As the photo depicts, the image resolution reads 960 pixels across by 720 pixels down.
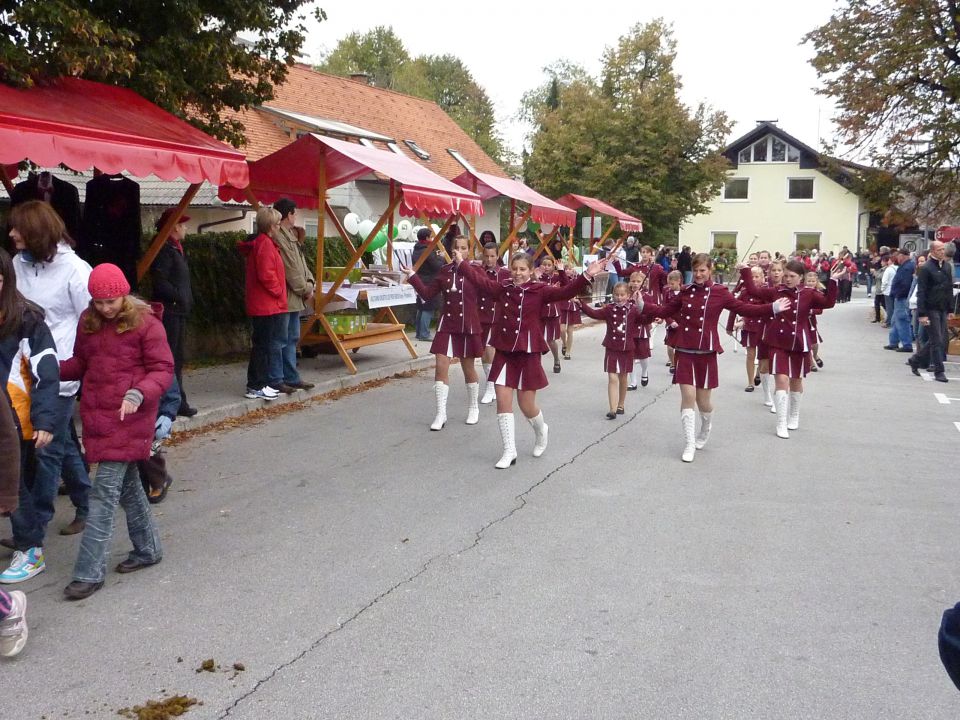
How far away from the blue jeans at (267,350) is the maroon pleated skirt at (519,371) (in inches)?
129

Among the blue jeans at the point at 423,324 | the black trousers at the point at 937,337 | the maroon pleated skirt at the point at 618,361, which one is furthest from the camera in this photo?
the blue jeans at the point at 423,324

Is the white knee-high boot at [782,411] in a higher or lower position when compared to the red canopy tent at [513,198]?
lower

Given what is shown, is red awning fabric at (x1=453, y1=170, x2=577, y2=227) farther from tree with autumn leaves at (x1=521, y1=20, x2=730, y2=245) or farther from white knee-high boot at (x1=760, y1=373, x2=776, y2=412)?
tree with autumn leaves at (x1=521, y1=20, x2=730, y2=245)

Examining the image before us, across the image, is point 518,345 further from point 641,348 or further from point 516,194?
point 516,194

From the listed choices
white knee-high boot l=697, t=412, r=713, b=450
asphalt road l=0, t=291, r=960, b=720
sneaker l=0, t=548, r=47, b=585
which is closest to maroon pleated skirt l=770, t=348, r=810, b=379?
asphalt road l=0, t=291, r=960, b=720

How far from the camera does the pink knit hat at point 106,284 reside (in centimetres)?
444

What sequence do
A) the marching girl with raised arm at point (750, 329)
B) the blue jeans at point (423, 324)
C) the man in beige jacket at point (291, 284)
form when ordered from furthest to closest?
1. the blue jeans at point (423, 324)
2. the marching girl with raised arm at point (750, 329)
3. the man in beige jacket at point (291, 284)

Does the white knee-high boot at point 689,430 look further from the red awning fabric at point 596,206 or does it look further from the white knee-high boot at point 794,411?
the red awning fabric at point 596,206

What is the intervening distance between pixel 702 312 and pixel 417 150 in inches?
956

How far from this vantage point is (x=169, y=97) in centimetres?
926

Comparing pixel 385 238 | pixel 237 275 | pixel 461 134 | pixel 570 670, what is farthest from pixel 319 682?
pixel 461 134

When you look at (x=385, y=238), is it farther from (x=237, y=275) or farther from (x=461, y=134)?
(x=461, y=134)

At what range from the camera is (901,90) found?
22.9 m

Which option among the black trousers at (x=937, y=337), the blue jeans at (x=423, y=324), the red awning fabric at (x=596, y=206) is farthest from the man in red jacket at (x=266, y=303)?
the red awning fabric at (x=596, y=206)
